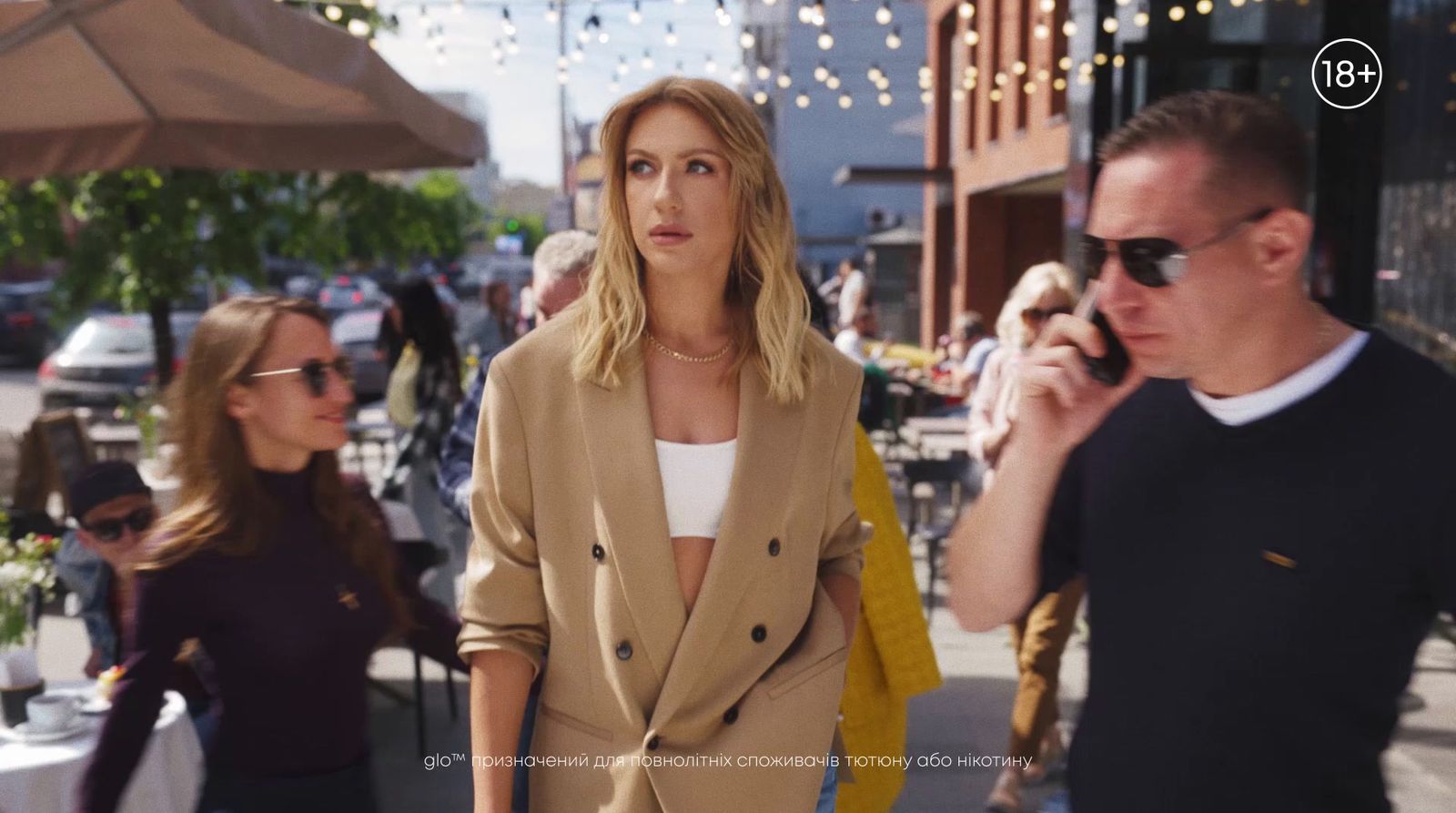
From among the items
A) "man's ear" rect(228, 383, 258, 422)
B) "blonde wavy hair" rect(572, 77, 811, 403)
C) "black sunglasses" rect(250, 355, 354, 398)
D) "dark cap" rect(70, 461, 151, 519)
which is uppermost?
"blonde wavy hair" rect(572, 77, 811, 403)

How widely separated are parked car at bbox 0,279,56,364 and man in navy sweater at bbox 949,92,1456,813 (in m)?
27.6

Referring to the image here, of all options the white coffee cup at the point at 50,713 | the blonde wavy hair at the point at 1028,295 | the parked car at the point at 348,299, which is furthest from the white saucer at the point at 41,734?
the parked car at the point at 348,299

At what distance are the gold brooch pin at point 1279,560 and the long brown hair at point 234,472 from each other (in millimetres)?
1750

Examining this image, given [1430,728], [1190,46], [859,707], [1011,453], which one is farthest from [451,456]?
[1190,46]

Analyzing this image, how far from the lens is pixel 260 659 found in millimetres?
2352

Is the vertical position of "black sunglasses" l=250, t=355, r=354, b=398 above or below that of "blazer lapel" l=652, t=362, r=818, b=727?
above

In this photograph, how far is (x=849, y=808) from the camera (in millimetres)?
2850

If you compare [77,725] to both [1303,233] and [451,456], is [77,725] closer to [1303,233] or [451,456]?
[451,456]

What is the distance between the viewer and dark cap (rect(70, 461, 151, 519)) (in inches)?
147

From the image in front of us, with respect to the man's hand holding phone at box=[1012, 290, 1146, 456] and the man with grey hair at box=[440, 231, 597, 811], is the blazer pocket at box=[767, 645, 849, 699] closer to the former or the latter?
the man's hand holding phone at box=[1012, 290, 1146, 456]

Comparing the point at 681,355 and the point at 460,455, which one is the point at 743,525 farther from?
the point at 460,455

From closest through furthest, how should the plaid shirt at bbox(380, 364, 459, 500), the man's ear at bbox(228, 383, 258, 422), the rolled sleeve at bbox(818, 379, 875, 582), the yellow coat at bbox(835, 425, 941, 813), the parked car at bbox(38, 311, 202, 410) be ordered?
the rolled sleeve at bbox(818, 379, 875, 582)
the man's ear at bbox(228, 383, 258, 422)
the yellow coat at bbox(835, 425, 941, 813)
the plaid shirt at bbox(380, 364, 459, 500)
the parked car at bbox(38, 311, 202, 410)

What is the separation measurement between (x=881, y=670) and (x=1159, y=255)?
1599 millimetres

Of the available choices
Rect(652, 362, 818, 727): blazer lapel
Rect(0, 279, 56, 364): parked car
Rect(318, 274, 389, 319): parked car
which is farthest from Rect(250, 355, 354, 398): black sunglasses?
Rect(318, 274, 389, 319): parked car
